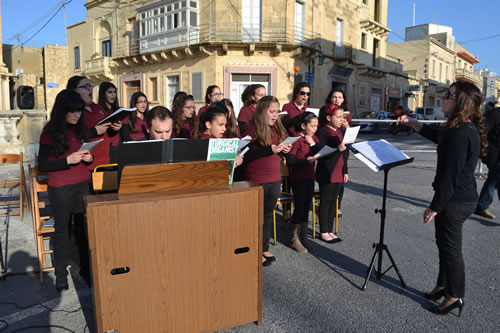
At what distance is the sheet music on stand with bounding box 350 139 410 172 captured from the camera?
324cm

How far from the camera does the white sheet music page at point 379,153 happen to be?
3280 mm

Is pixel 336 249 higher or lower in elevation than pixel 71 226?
lower

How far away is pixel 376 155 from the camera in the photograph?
3355mm

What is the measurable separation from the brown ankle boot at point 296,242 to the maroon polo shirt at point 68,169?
8.15 feet

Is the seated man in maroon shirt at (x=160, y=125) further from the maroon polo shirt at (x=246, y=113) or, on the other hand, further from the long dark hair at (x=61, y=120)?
the maroon polo shirt at (x=246, y=113)

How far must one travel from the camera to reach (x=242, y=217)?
8.93 feet

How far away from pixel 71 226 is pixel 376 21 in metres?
31.0

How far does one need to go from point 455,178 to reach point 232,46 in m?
18.3

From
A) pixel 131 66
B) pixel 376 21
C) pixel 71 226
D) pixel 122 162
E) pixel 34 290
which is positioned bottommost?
pixel 34 290

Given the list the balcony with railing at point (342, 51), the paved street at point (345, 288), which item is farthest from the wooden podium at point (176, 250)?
the balcony with railing at point (342, 51)

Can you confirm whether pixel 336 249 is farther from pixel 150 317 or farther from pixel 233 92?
pixel 233 92

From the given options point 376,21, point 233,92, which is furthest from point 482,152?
point 376,21

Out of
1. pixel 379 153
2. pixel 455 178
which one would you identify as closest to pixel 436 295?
pixel 455 178

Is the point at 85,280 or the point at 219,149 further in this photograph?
the point at 85,280
